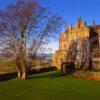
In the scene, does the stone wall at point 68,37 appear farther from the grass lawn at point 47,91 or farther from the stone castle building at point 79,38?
the grass lawn at point 47,91

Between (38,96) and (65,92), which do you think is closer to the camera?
(38,96)

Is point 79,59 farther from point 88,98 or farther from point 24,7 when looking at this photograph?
point 88,98

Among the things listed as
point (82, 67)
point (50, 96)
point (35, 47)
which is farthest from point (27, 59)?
point (82, 67)

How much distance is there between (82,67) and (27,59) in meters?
19.8

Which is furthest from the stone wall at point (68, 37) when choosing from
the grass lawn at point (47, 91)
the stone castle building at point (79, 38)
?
the grass lawn at point (47, 91)

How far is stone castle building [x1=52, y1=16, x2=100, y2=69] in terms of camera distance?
173 ft

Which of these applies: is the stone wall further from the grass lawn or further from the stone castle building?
the grass lawn

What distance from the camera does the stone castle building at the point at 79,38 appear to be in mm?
52622

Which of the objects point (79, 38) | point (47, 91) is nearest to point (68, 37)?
point (79, 38)

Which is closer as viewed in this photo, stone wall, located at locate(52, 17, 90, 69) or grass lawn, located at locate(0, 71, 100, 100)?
grass lawn, located at locate(0, 71, 100, 100)

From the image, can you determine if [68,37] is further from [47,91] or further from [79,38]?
[47,91]

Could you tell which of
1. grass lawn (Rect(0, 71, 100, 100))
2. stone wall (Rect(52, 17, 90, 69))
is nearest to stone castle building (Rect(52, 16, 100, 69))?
stone wall (Rect(52, 17, 90, 69))

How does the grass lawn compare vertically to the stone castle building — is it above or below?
below

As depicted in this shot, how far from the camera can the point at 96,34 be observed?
53688 millimetres
